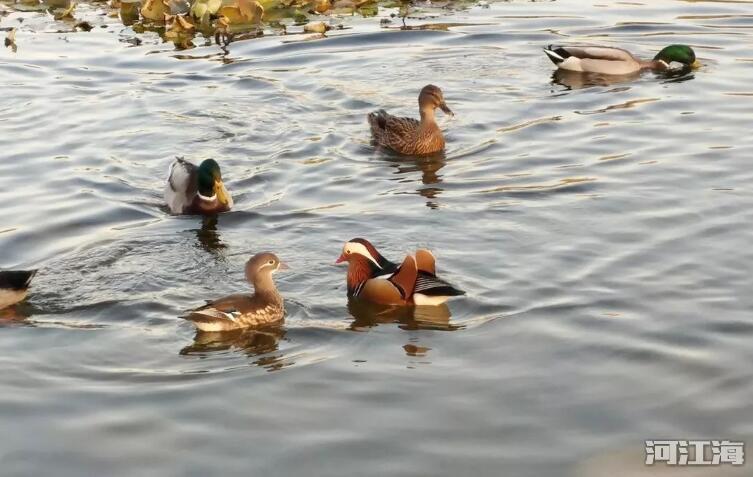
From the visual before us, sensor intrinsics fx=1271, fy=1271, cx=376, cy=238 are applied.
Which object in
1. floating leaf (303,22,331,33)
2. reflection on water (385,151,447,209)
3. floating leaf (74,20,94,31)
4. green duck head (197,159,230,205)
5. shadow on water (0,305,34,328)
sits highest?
floating leaf (74,20,94,31)

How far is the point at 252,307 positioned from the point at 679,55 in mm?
10584

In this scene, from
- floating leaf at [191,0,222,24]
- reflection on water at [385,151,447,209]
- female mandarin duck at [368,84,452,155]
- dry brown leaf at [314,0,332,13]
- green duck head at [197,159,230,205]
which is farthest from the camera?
dry brown leaf at [314,0,332,13]

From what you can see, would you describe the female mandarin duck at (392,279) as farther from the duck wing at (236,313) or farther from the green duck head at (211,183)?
the green duck head at (211,183)

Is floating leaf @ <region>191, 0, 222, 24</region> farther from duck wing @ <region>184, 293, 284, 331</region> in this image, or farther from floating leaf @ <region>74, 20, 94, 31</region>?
duck wing @ <region>184, 293, 284, 331</region>

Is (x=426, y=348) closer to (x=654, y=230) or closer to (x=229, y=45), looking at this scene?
(x=654, y=230)

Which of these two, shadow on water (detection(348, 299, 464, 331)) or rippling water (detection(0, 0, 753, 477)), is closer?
rippling water (detection(0, 0, 753, 477))

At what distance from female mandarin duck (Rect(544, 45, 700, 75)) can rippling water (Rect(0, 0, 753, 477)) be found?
0.30m

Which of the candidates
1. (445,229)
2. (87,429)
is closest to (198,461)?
(87,429)

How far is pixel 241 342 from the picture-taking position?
1069 cm

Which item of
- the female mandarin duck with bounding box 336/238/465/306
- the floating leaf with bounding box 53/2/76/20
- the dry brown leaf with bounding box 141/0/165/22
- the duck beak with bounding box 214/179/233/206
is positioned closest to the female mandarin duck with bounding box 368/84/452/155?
the duck beak with bounding box 214/179/233/206

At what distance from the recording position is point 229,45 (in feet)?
70.4

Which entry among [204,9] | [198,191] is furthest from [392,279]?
[204,9]

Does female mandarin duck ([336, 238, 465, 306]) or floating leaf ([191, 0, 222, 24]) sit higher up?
floating leaf ([191, 0, 222, 24])

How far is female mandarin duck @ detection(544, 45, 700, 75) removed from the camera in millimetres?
19141
